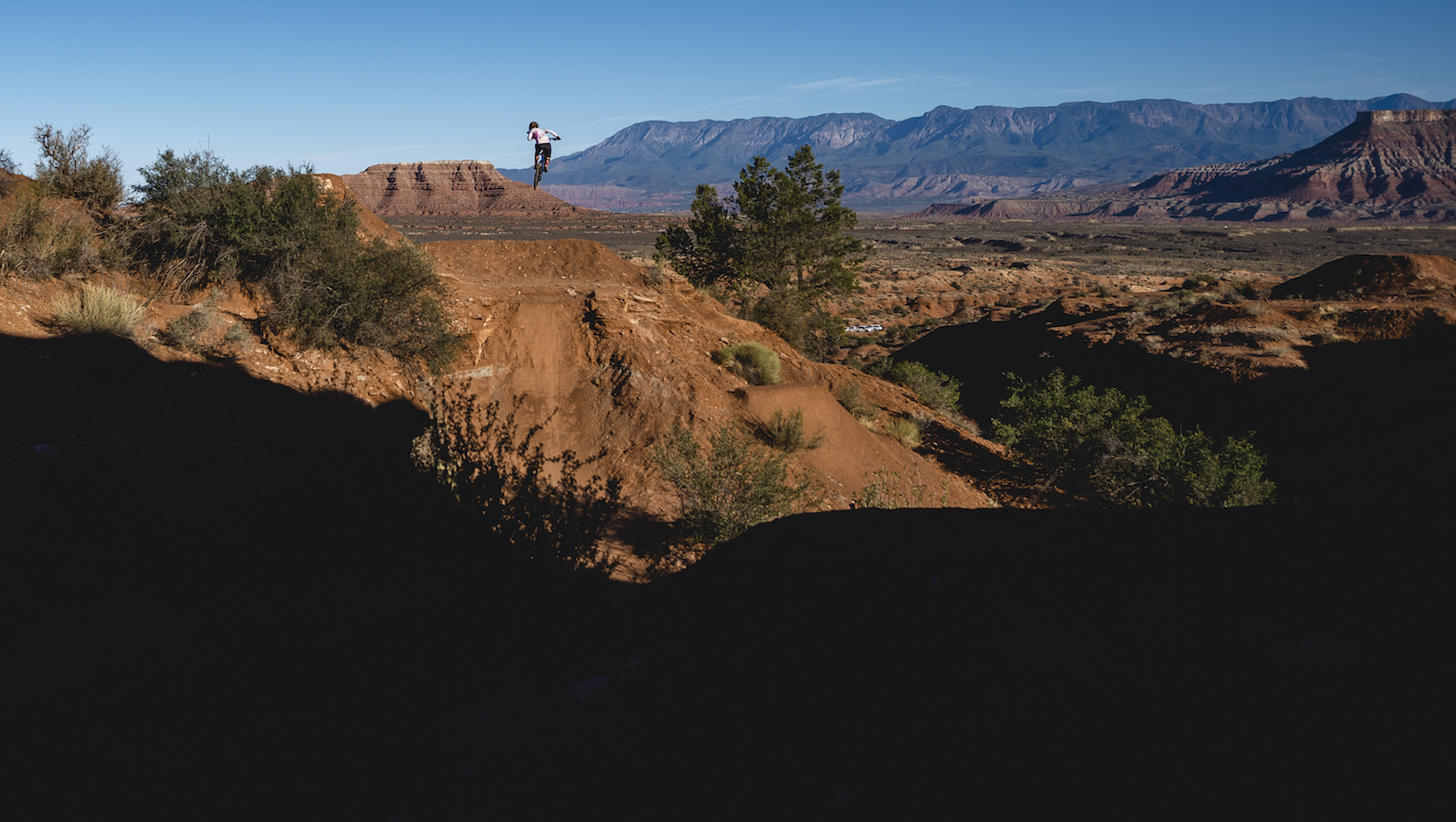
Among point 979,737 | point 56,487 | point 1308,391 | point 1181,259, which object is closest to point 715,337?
point 56,487

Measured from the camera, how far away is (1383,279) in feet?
77.9

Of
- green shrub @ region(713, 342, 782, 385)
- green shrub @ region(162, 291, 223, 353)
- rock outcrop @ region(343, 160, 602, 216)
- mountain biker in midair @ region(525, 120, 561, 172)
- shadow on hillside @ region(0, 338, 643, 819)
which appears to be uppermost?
rock outcrop @ region(343, 160, 602, 216)

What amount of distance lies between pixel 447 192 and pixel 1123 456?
15204 cm

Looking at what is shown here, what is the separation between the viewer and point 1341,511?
448cm

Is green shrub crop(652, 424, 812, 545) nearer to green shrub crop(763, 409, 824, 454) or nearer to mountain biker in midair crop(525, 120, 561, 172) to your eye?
green shrub crop(763, 409, 824, 454)

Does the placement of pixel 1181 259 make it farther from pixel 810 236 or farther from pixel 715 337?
pixel 715 337

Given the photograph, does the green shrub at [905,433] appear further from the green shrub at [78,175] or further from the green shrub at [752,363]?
the green shrub at [78,175]

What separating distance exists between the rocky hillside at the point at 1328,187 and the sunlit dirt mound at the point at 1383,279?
452 ft

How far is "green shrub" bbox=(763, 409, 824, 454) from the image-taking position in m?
9.73

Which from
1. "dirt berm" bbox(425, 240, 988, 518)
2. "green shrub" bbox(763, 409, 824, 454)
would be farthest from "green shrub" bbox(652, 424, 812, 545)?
"green shrub" bbox(763, 409, 824, 454)

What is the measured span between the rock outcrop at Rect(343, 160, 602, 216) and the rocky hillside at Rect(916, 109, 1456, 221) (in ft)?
386

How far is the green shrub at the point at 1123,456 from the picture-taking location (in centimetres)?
913

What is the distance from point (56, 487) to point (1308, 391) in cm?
2143

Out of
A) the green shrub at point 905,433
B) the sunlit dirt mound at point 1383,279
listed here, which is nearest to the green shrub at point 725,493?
the green shrub at point 905,433
